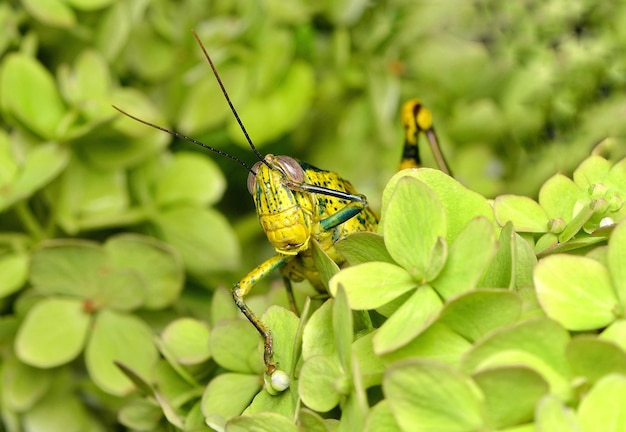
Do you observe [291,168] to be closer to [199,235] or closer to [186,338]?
[186,338]

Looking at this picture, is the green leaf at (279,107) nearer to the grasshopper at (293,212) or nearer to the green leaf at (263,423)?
the grasshopper at (293,212)

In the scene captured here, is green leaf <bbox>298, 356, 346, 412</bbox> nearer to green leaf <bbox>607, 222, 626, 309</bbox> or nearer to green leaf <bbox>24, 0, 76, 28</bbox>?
green leaf <bbox>607, 222, 626, 309</bbox>

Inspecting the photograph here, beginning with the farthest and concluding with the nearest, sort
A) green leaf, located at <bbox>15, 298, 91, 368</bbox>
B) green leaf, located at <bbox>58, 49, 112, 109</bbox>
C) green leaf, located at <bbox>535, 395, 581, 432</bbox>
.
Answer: green leaf, located at <bbox>58, 49, 112, 109</bbox> < green leaf, located at <bbox>15, 298, 91, 368</bbox> < green leaf, located at <bbox>535, 395, 581, 432</bbox>

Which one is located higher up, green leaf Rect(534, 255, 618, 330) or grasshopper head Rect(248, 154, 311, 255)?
grasshopper head Rect(248, 154, 311, 255)

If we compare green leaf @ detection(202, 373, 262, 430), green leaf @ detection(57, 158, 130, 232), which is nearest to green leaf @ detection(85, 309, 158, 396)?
green leaf @ detection(57, 158, 130, 232)

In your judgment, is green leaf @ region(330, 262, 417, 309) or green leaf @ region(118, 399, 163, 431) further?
green leaf @ region(118, 399, 163, 431)

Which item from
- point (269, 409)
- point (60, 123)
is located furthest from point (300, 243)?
point (60, 123)

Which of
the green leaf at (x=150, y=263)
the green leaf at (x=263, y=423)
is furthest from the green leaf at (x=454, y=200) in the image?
the green leaf at (x=150, y=263)

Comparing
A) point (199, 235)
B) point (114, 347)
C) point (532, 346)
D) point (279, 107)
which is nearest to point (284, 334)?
point (532, 346)
